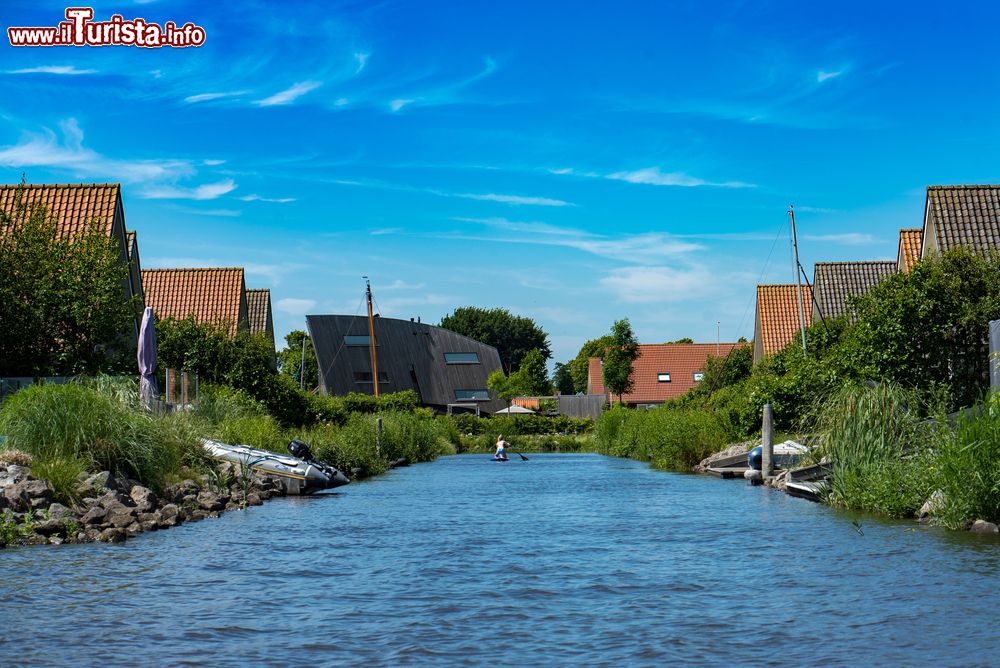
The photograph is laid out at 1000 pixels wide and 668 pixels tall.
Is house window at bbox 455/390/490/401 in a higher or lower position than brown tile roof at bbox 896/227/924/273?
lower

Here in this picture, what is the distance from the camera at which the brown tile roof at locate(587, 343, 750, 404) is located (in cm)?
9475

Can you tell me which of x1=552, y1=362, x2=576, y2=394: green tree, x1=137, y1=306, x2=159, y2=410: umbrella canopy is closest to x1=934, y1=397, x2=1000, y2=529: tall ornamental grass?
x1=137, y1=306, x2=159, y2=410: umbrella canopy

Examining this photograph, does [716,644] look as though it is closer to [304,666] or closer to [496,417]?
[304,666]

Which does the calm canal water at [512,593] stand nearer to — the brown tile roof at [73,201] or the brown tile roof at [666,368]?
the brown tile roof at [73,201]

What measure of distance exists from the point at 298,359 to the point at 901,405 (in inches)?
3483

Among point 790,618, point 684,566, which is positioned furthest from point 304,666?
point 684,566

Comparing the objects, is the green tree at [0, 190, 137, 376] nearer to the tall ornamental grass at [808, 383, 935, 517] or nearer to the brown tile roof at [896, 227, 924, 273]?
the tall ornamental grass at [808, 383, 935, 517]

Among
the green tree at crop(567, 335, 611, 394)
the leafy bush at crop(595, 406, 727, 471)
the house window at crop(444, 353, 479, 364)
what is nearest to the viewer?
the leafy bush at crop(595, 406, 727, 471)

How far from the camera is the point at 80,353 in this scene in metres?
33.6

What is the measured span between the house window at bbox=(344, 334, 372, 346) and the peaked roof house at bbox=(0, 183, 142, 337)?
45.7m

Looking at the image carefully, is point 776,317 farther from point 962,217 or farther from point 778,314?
point 962,217

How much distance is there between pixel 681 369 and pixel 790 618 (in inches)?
3352

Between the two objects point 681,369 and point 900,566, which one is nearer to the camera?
point 900,566

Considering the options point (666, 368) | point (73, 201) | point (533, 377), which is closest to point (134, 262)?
point (73, 201)
